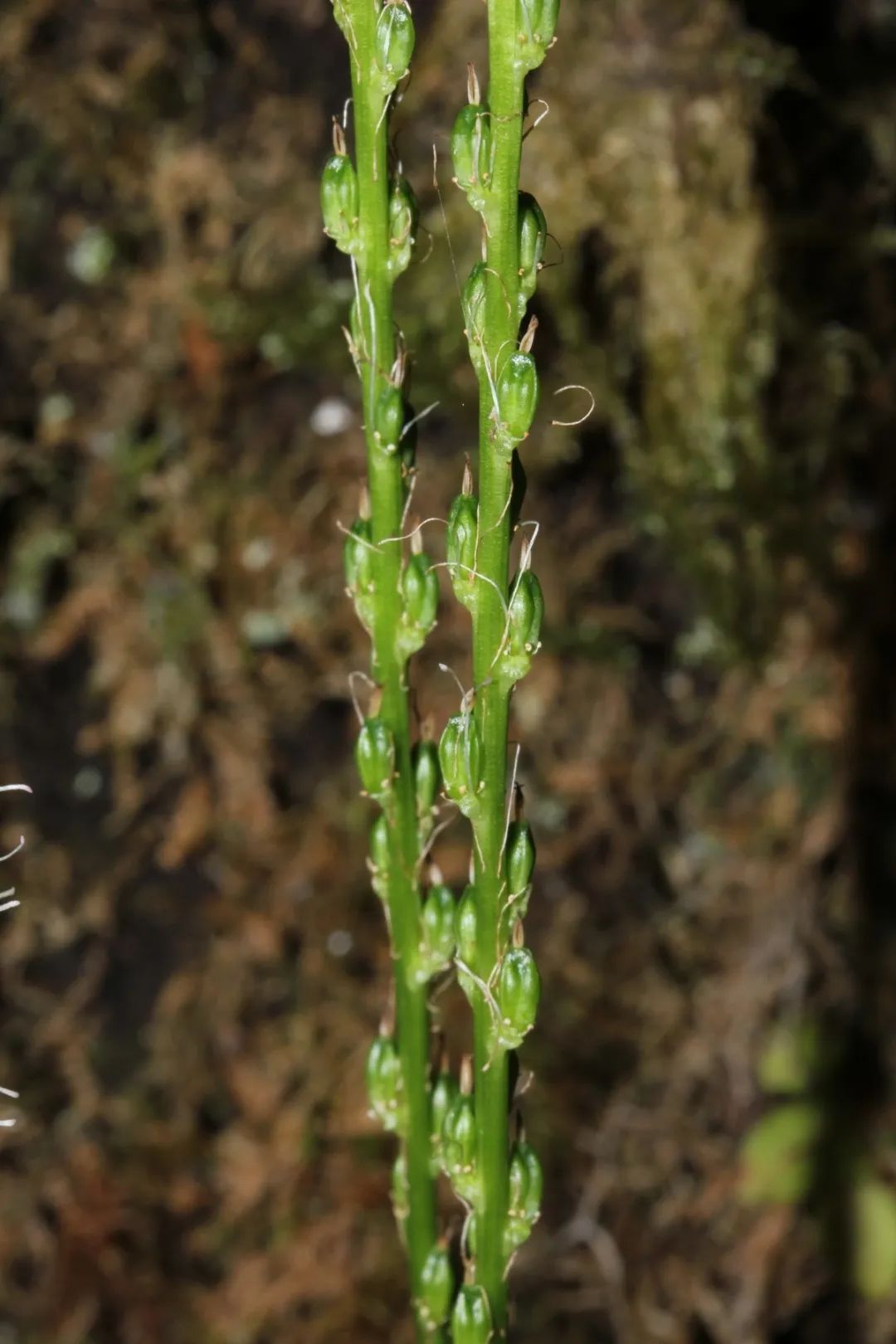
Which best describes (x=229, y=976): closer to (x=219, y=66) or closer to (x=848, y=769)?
(x=848, y=769)

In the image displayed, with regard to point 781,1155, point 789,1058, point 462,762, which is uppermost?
point 462,762

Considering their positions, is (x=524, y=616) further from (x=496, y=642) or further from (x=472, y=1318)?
(x=472, y=1318)

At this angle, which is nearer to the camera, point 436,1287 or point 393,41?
point 393,41

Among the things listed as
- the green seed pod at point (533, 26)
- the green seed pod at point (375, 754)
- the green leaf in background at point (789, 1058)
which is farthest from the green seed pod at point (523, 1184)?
the green leaf in background at point (789, 1058)

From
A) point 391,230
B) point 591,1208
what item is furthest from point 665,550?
point 391,230

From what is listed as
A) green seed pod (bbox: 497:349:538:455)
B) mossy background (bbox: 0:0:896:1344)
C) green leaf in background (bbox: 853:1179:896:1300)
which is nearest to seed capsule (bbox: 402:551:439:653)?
green seed pod (bbox: 497:349:538:455)

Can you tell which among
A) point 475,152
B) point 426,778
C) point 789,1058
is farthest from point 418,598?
point 789,1058

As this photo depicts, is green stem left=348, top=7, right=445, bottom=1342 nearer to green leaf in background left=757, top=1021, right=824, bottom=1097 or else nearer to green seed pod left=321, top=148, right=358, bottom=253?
green seed pod left=321, top=148, right=358, bottom=253
